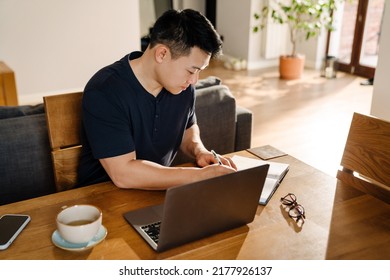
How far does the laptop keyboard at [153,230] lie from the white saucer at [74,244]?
0.33 feet

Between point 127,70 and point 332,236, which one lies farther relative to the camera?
point 127,70

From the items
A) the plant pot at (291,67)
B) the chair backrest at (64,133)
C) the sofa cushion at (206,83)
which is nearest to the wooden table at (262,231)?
the chair backrest at (64,133)

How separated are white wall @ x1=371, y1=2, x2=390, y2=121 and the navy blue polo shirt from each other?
189cm

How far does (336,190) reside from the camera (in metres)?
1.34

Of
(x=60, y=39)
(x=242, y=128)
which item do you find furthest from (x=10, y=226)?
(x=60, y=39)

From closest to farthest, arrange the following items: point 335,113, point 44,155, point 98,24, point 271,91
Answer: point 44,155
point 335,113
point 98,24
point 271,91

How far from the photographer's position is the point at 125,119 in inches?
56.1

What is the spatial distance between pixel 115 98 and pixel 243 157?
1.56 feet

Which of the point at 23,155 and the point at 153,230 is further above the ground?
the point at 153,230

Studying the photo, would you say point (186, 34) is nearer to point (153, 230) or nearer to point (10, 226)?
point (153, 230)

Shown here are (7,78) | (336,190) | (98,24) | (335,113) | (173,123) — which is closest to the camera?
(336,190)

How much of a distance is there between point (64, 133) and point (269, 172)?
0.69 meters
